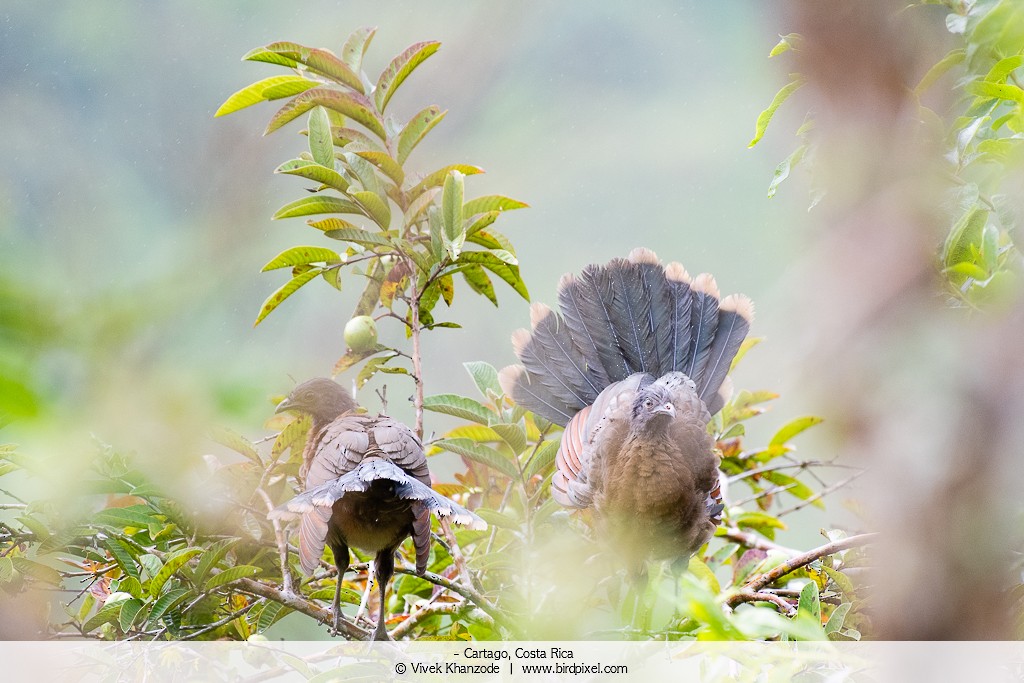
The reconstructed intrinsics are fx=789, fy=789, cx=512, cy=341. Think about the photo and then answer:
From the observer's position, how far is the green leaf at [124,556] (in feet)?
2.09

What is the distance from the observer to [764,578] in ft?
2.14

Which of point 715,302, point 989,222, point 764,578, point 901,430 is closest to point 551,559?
point 764,578

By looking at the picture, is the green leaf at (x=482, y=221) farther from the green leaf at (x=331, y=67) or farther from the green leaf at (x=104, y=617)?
the green leaf at (x=104, y=617)

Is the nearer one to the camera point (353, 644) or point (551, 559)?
point (353, 644)

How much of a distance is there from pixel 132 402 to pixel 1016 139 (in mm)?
561

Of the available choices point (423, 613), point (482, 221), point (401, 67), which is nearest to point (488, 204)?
point (482, 221)

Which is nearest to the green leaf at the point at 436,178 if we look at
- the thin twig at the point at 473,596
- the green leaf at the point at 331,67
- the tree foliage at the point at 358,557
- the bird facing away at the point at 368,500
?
the tree foliage at the point at 358,557

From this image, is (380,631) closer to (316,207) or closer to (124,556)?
(124,556)

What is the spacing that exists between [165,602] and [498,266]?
1.25ft

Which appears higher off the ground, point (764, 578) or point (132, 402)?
Answer: point (132, 402)

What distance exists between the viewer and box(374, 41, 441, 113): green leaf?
68cm

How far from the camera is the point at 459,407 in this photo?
68cm

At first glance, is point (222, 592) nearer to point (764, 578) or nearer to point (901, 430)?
point (764, 578)

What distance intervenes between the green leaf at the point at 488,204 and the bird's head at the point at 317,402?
20 cm
